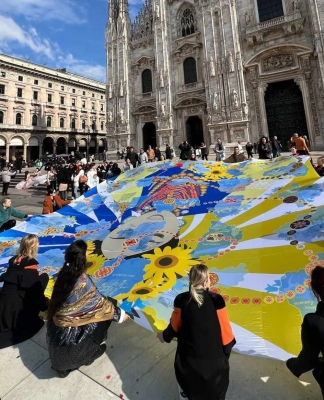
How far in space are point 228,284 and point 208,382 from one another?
1.17 meters

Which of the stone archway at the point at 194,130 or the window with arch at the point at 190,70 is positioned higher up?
the window with arch at the point at 190,70

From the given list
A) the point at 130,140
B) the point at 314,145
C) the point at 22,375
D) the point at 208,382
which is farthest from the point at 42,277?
the point at 130,140

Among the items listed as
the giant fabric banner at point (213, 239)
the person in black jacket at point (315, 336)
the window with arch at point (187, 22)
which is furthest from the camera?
the window with arch at point (187, 22)

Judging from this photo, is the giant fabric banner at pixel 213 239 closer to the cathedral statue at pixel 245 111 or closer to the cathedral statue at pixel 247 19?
the cathedral statue at pixel 245 111

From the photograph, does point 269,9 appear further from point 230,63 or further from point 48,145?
point 48,145

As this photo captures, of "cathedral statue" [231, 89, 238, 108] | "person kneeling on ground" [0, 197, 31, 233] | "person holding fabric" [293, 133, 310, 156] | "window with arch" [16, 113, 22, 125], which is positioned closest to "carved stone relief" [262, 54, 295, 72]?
"cathedral statue" [231, 89, 238, 108]

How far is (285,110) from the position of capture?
19.2m

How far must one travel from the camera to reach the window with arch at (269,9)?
18.8m

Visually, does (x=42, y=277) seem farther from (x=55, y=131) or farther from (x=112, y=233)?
(x=55, y=131)

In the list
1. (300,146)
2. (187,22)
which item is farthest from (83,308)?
(187,22)

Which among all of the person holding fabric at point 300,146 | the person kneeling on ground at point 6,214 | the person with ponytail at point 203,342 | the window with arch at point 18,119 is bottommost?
the person with ponytail at point 203,342

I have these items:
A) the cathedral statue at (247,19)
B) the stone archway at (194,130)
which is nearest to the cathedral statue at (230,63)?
the cathedral statue at (247,19)

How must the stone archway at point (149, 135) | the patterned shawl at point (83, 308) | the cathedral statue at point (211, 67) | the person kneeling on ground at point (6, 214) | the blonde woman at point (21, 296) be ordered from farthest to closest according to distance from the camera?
the stone archway at point (149, 135)
the cathedral statue at point (211, 67)
the person kneeling on ground at point (6, 214)
the blonde woman at point (21, 296)
the patterned shawl at point (83, 308)

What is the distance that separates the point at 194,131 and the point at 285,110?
7737 millimetres
